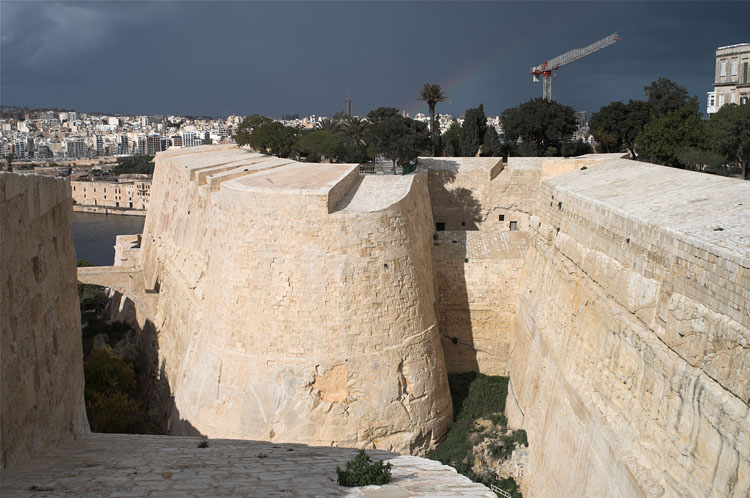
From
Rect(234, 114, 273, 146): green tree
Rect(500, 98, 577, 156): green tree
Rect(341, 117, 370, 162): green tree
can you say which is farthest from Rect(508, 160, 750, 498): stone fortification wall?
Rect(234, 114, 273, 146): green tree

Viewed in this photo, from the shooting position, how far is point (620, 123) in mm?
29094

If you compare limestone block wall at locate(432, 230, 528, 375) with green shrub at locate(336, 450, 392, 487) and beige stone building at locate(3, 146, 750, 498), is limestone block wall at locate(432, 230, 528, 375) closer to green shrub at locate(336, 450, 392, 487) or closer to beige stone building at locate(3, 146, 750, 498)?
beige stone building at locate(3, 146, 750, 498)

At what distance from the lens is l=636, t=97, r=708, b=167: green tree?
816 inches

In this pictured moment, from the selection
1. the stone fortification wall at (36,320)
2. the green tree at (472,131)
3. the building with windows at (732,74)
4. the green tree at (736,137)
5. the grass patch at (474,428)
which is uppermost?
the building with windows at (732,74)

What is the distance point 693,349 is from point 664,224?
1551mm

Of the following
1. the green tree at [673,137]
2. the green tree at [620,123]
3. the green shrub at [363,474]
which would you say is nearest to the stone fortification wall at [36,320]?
the green shrub at [363,474]

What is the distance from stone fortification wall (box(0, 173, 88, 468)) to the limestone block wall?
7851 millimetres

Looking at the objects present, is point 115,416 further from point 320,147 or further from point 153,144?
point 153,144

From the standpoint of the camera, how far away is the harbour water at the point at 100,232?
2131 inches

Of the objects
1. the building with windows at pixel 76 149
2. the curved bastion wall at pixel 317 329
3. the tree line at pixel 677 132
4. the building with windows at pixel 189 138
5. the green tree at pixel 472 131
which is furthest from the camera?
the building with windows at pixel 189 138

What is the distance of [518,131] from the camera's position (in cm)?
2881

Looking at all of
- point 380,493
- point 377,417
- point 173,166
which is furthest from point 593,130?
point 380,493

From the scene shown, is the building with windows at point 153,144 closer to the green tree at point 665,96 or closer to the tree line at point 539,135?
the tree line at point 539,135

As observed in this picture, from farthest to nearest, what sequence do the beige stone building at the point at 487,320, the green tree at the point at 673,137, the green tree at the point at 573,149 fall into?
the green tree at the point at 573,149 → the green tree at the point at 673,137 → the beige stone building at the point at 487,320
